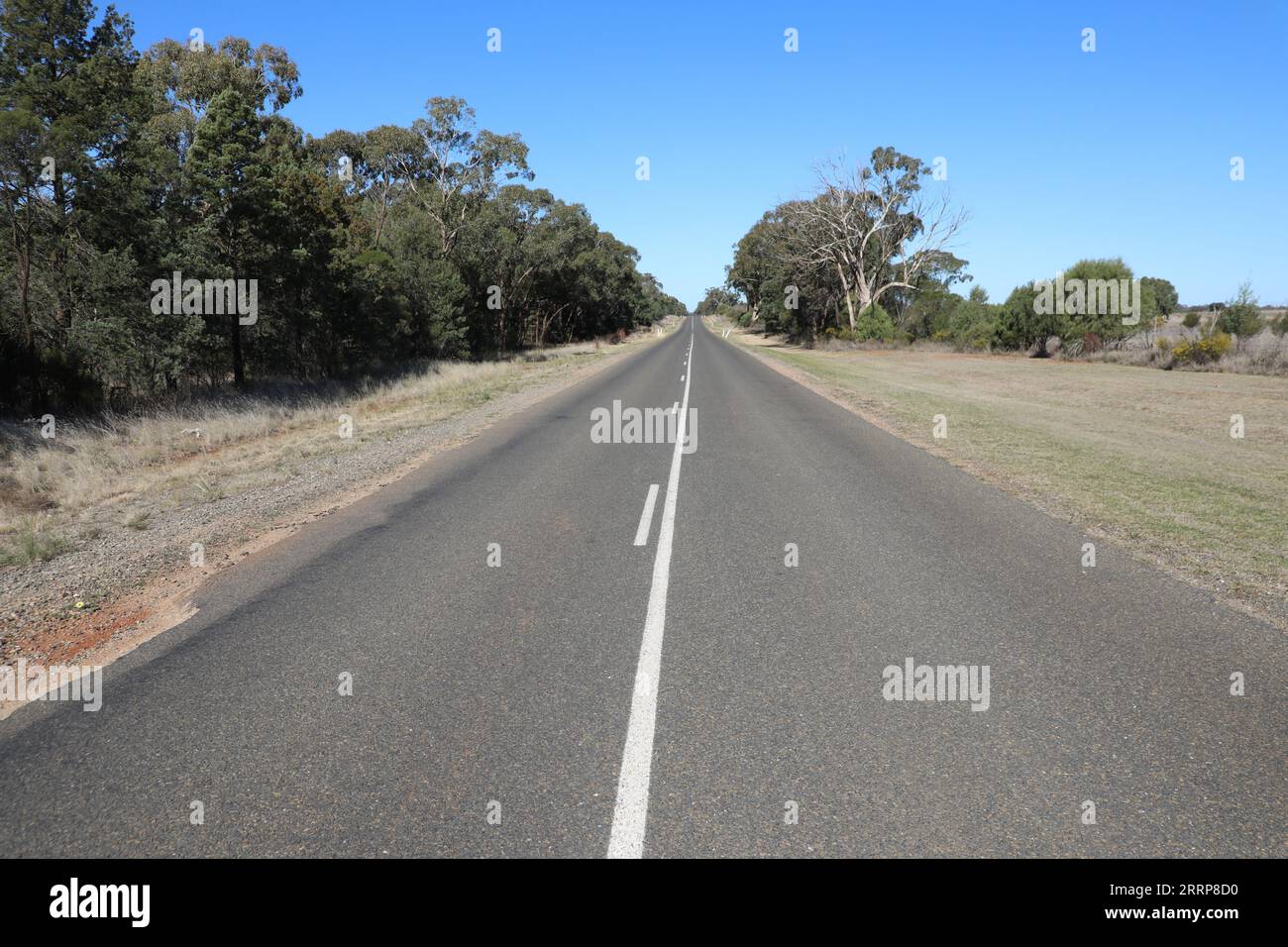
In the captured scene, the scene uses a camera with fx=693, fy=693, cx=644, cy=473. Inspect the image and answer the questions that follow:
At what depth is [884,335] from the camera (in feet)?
161

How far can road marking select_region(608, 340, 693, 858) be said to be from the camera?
9.18ft

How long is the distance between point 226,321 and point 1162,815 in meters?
24.8

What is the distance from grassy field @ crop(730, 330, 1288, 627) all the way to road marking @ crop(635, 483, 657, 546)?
4.60 meters

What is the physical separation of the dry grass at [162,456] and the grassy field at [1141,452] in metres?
10.6

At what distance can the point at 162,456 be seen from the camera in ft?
44.5

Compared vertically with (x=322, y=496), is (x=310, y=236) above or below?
above

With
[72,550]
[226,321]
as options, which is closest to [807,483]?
[72,550]

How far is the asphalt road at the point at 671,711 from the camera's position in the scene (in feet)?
9.44

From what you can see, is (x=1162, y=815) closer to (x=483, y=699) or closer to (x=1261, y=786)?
(x=1261, y=786)

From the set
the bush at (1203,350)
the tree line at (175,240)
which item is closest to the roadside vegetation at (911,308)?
the bush at (1203,350)

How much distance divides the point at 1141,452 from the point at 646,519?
958 centimetres

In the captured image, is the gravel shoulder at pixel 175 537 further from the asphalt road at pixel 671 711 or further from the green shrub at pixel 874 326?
the green shrub at pixel 874 326

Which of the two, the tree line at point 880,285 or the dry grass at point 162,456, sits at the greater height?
the tree line at point 880,285
